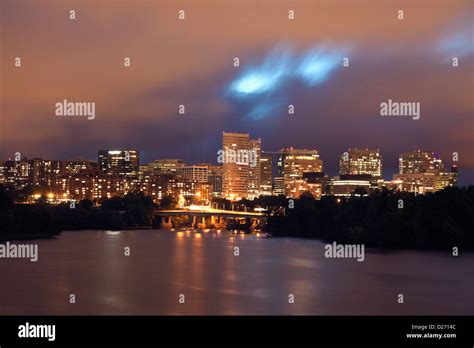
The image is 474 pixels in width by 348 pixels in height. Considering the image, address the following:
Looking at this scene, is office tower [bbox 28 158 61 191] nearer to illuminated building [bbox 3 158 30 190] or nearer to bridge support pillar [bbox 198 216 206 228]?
illuminated building [bbox 3 158 30 190]

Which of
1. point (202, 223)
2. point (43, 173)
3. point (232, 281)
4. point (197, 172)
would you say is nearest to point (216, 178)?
point (197, 172)

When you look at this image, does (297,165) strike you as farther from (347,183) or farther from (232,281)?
(232,281)

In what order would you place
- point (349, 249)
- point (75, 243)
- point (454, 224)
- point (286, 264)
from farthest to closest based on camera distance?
point (75, 243) → point (349, 249) → point (454, 224) → point (286, 264)

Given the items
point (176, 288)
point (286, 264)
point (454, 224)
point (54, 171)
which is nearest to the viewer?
point (176, 288)

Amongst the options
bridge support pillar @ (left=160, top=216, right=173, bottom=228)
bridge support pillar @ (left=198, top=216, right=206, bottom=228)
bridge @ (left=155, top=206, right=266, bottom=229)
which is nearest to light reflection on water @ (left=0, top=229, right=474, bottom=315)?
bridge @ (left=155, top=206, right=266, bottom=229)
